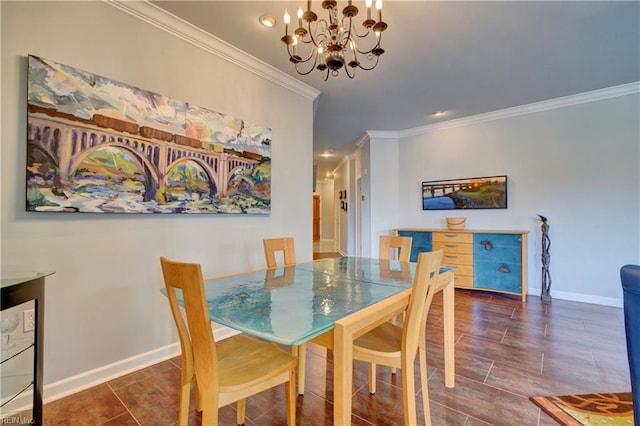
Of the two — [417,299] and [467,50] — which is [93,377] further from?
[467,50]

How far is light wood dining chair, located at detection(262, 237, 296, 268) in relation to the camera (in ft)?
7.29

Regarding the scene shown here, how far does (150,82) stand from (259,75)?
108 centimetres

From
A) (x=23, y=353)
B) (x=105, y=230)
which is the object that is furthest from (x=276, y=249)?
(x=23, y=353)

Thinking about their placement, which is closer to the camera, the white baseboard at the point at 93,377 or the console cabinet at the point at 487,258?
the white baseboard at the point at 93,377

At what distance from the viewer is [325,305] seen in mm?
1276

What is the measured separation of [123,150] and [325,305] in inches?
66.7

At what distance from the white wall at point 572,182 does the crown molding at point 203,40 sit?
9.97ft

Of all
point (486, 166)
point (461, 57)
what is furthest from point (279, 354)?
point (486, 166)

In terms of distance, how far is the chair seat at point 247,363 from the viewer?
3.82 feet

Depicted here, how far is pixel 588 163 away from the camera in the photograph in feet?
12.0

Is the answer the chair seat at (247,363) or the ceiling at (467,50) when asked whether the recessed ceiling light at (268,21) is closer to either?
the ceiling at (467,50)

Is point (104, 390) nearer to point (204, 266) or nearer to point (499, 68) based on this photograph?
point (204, 266)

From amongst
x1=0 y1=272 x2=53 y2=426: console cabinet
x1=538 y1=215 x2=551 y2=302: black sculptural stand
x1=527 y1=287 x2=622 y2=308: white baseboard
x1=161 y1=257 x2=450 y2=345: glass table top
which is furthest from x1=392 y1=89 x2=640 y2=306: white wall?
x1=0 y1=272 x2=53 y2=426: console cabinet

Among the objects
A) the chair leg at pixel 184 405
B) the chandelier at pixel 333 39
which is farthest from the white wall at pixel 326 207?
the chair leg at pixel 184 405
